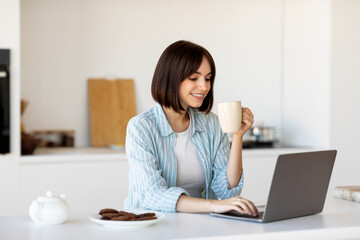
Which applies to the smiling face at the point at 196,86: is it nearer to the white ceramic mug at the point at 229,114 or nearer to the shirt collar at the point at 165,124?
the shirt collar at the point at 165,124

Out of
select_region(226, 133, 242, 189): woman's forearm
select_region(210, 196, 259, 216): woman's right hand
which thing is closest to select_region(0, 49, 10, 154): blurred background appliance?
select_region(226, 133, 242, 189): woman's forearm

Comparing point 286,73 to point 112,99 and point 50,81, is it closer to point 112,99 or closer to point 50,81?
point 112,99

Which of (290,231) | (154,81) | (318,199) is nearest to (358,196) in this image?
(318,199)

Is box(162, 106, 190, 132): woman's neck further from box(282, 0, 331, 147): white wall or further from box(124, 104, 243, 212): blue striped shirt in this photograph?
box(282, 0, 331, 147): white wall

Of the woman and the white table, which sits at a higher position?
the woman

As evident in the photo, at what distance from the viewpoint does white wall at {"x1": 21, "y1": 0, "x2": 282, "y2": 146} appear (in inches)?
167

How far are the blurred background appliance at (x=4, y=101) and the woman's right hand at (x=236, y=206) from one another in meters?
2.11

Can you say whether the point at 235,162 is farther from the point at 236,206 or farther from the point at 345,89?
the point at 345,89

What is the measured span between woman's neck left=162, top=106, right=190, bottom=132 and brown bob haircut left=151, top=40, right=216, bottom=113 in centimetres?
5

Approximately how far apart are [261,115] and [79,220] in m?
3.35

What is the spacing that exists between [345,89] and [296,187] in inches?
114

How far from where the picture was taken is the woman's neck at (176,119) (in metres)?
2.33

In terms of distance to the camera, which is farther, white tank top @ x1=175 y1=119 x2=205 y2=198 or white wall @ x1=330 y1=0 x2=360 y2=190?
white wall @ x1=330 y1=0 x2=360 y2=190

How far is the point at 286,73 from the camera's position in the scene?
486 cm
